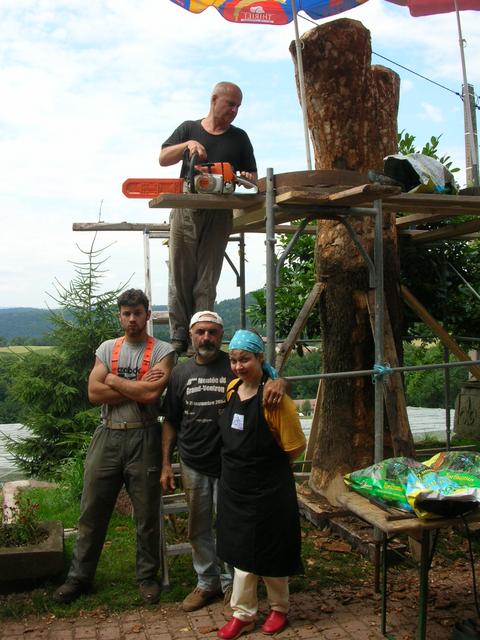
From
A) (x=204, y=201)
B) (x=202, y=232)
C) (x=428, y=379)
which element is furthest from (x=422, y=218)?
(x=428, y=379)

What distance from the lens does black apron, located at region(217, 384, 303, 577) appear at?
Answer: 4.20 meters

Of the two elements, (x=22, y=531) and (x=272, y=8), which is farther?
(x=272, y=8)

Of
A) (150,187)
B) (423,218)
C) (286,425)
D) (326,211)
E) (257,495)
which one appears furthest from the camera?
(423,218)

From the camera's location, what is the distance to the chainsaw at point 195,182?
4754mm

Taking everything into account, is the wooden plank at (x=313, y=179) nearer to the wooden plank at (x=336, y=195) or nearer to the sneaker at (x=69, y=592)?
the wooden plank at (x=336, y=195)

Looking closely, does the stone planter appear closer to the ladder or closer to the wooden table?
the ladder

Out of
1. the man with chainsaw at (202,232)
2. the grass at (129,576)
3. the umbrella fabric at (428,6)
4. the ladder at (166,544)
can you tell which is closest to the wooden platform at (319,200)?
the man with chainsaw at (202,232)

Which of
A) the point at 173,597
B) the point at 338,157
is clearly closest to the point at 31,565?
the point at 173,597

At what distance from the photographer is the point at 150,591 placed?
4770mm

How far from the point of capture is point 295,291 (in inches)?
318

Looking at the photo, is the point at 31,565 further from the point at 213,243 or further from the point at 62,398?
the point at 62,398

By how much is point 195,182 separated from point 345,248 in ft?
6.63

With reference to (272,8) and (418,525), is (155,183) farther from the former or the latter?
(272,8)

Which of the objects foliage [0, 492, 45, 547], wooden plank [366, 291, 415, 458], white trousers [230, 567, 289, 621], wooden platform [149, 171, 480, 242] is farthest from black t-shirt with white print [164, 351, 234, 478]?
wooden plank [366, 291, 415, 458]
